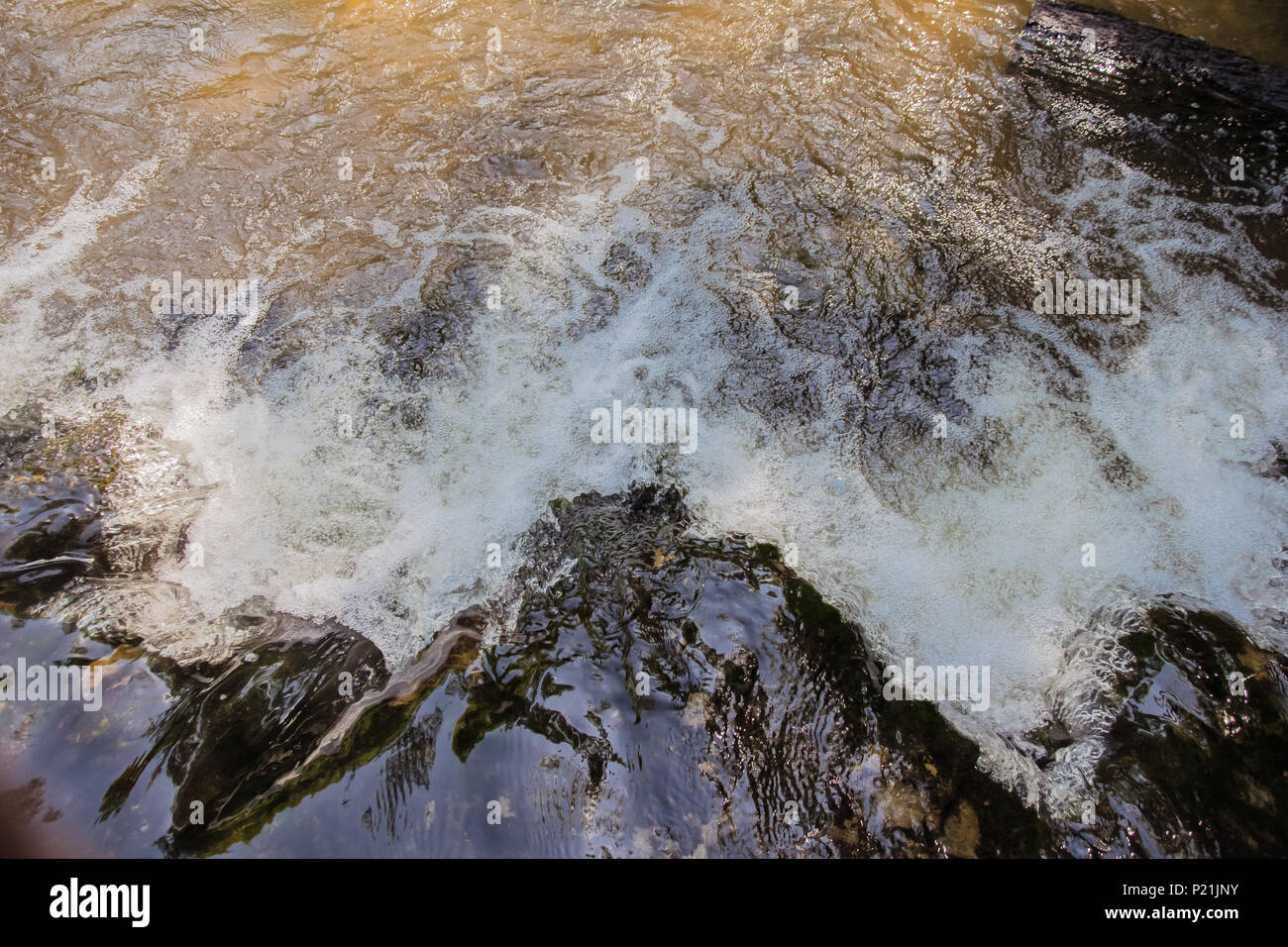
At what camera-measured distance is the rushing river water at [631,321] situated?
4.68m

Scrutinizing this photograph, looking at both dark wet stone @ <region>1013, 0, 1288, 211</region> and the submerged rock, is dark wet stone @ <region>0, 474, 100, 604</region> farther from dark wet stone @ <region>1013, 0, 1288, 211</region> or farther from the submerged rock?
dark wet stone @ <region>1013, 0, 1288, 211</region>

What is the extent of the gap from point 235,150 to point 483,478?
16.4 ft

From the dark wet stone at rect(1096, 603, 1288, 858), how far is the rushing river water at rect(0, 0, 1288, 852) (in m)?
0.27

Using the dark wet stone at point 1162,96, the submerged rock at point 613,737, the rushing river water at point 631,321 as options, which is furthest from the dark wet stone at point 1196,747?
the dark wet stone at point 1162,96

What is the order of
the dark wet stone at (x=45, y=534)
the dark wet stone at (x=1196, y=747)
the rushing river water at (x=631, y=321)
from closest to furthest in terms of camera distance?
the dark wet stone at (x=1196, y=747), the dark wet stone at (x=45, y=534), the rushing river water at (x=631, y=321)

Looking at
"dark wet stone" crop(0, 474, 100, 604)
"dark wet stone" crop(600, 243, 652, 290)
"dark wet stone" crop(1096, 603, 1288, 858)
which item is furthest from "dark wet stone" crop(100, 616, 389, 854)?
"dark wet stone" crop(1096, 603, 1288, 858)

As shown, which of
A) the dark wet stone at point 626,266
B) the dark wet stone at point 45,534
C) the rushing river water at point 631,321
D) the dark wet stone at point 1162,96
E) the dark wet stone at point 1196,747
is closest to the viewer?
the dark wet stone at point 1196,747

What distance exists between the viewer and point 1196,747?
379 centimetres

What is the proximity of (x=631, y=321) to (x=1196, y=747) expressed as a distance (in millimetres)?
4788

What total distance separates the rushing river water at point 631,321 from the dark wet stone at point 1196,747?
0.27m

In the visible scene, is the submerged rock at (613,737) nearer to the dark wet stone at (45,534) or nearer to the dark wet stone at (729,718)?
the dark wet stone at (729,718)

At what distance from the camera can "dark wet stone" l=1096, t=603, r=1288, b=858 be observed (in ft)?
11.6

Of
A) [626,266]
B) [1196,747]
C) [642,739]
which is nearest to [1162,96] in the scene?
[626,266]

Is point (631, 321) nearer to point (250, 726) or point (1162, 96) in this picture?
point (250, 726)
